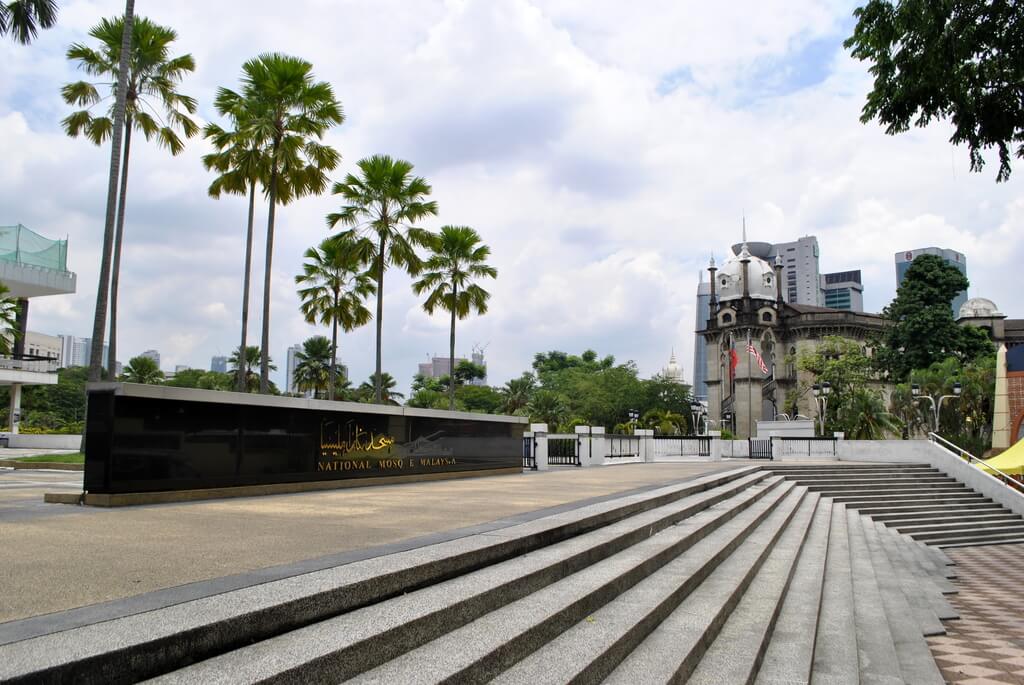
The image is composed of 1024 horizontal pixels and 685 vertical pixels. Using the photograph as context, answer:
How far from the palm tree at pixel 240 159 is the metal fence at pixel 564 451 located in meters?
11.8

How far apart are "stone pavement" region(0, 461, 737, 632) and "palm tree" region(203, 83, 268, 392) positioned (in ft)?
37.5

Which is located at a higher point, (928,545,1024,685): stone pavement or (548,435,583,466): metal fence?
(548,435,583,466): metal fence

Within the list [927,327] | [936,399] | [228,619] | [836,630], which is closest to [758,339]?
[927,327]

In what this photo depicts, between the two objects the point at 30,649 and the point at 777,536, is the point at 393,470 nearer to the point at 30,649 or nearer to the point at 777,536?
→ the point at 777,536

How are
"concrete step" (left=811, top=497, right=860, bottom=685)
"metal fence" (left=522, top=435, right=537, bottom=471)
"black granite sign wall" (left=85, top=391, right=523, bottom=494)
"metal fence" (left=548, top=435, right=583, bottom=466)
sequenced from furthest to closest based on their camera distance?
"metal fence" (left=548, top=435, right=583, bottom=466), "metal fence" (left=522, top=435, right=537, bottom=471), "black granite sign wall" (left=85, top=391, right=523, bottom=494), "concrete step" (left=811, top=497, right=860, bottom=685)

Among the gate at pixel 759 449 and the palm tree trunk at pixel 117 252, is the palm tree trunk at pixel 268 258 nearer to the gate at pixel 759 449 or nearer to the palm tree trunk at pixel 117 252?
the palm tree trunk at pixel 117 252

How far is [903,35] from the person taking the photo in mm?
8836

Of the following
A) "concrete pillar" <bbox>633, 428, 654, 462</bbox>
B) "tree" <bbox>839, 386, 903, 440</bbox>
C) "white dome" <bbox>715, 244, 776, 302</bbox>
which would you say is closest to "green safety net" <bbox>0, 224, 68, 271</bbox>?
"concrete pillar" <bbox>633, 428, 654, 462</bbox>

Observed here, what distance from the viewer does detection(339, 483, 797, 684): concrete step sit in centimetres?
329

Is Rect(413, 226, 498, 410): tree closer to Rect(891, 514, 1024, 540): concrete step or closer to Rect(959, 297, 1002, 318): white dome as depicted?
Rect(891, 514, 1024, 540): concrete step

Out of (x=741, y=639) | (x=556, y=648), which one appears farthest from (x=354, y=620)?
(x=741, y=639)

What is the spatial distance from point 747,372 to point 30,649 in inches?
2873

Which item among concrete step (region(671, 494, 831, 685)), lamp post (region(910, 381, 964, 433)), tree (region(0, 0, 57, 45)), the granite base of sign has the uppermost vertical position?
tree (region(0, 0, 57, 45))

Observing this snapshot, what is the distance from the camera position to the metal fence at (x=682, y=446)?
120 ft
